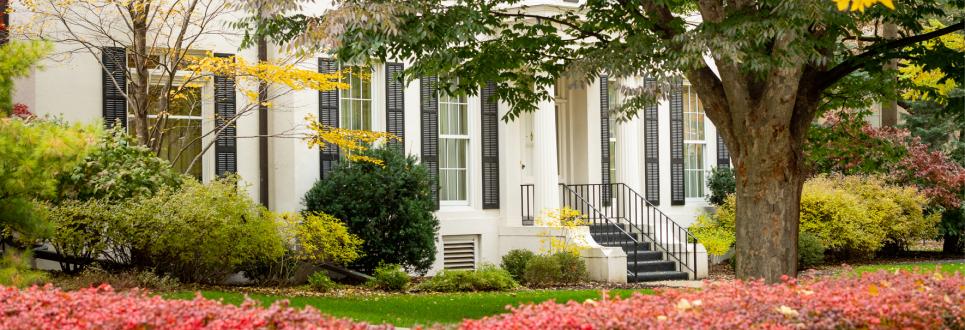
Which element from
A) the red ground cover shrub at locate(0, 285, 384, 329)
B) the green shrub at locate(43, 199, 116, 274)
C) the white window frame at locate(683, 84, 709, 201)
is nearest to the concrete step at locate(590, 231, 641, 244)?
the white window frame at locate(683, 84, 709, 201)

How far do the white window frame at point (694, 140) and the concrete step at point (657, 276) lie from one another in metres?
3.59

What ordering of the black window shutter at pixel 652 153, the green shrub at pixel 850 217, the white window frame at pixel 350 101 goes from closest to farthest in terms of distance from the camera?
the white window frame at pixel 350 101 → the green shrub at pixel 850 217 → the black window shutter at pixel 652 153

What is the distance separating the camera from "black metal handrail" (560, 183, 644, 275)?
18.7m

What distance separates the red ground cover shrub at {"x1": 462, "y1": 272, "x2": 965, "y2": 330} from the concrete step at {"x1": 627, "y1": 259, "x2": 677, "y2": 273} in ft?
34.5

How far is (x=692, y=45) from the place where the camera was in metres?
10.4

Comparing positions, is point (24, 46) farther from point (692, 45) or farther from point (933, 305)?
point (933, 305)

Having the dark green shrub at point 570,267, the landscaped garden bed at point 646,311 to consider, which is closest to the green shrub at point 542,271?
the dark green shrub at point 570,267

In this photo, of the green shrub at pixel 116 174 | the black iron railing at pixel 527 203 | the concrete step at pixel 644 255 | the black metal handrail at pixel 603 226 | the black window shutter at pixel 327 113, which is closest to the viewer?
the green shrub at pixel 116 174

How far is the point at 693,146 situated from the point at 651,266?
4.44 meters

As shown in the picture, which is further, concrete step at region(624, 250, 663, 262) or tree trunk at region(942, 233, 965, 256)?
tree trunk at region(942, 233, 965, 256)

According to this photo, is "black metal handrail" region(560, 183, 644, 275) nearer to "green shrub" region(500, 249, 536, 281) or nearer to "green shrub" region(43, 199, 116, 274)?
"green shrub" region(500, 249, 536, 281)

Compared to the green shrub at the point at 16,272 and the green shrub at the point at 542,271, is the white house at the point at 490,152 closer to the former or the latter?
the green shrub at the point at 542,271

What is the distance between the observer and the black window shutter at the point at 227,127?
17188 millimetres

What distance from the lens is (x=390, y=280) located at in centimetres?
1594
